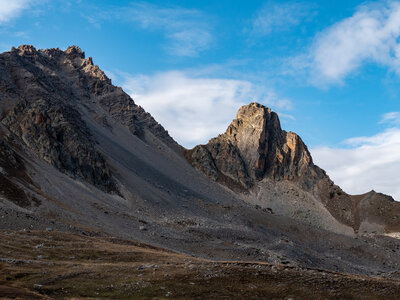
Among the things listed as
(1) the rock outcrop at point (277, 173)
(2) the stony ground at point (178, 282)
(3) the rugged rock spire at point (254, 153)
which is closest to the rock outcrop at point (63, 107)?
(3) the rugged rock spire at point (254, 153)

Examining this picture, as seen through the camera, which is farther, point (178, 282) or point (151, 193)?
point (151, 193)

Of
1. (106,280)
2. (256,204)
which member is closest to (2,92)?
(256,204)

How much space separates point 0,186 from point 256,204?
9192cm

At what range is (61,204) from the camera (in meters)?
78.4

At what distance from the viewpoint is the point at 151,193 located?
110 m

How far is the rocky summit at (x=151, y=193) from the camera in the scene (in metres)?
57.5

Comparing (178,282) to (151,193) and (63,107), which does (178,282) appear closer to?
(151,193)

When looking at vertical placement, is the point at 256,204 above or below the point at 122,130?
below

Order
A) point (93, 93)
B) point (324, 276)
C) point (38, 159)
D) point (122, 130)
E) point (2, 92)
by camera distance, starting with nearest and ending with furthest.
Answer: point (324, 276) → point (38, 159) → point (2, 92) → point (122, 130) → point (93, 93)

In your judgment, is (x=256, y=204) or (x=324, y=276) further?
(x=256, y=204)

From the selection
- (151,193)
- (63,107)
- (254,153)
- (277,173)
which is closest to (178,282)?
(151,193)

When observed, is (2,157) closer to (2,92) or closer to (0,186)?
(0,186)

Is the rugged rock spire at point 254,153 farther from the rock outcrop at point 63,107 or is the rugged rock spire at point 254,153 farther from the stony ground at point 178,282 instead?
the stony ground at point 178,282

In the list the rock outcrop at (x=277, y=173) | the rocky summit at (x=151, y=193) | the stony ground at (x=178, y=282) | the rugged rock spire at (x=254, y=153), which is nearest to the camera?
the stony ground at (x=178, y=282)
